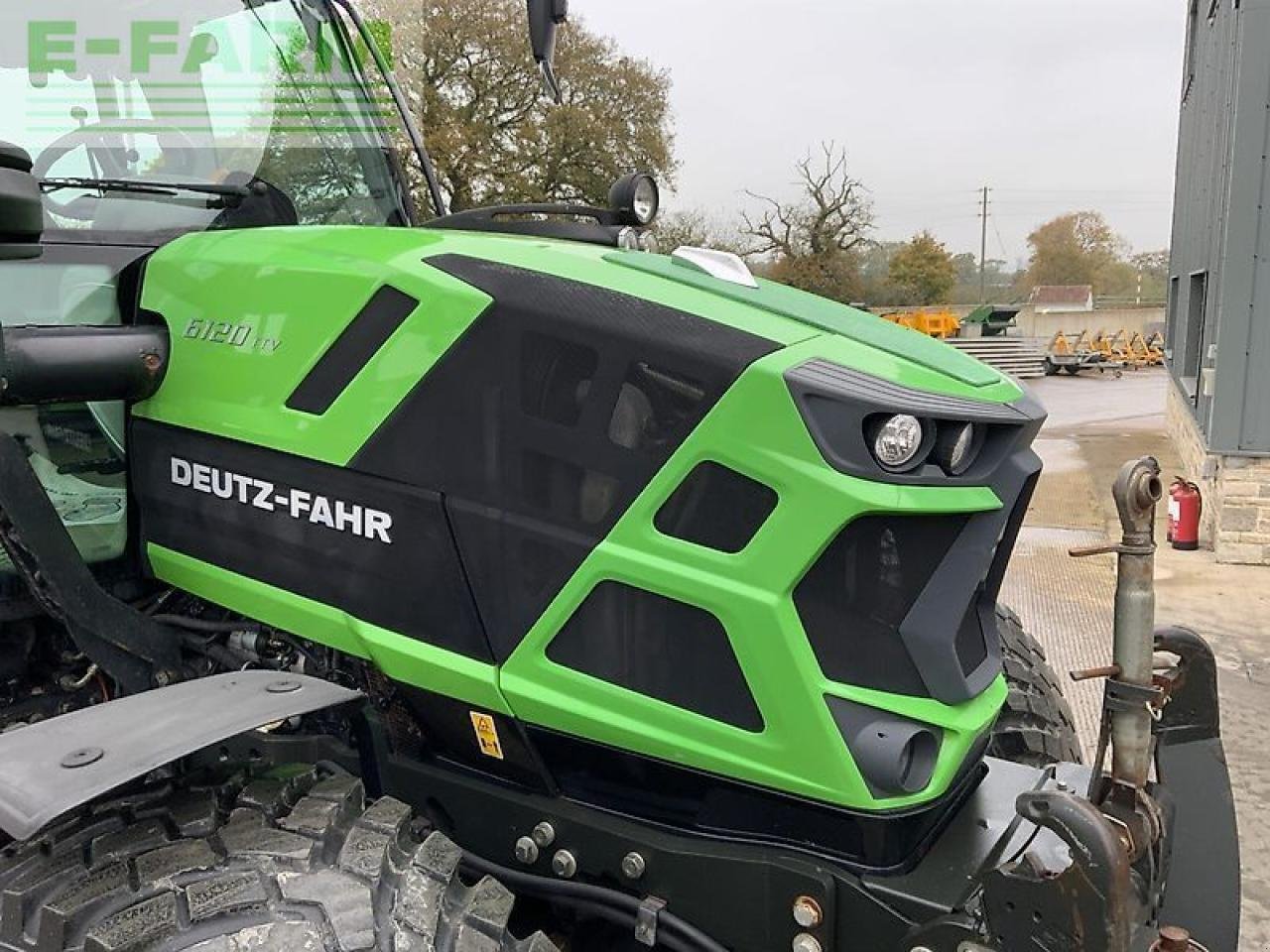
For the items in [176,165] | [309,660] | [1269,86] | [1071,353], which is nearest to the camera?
[309,660]

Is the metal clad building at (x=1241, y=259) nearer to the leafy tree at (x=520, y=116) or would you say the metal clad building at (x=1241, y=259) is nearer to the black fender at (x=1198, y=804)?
the leafy tree at (x=520, y=116)

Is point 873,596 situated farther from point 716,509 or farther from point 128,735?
point 128,735

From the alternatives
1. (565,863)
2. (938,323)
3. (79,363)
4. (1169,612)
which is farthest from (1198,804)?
(938,323)

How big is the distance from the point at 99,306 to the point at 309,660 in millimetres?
803

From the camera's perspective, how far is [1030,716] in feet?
9.01

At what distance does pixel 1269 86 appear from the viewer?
25.6 ft

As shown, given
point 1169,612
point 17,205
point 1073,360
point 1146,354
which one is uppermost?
point 17,205

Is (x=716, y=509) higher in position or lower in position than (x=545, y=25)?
lower

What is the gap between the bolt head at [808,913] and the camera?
1.82 meters

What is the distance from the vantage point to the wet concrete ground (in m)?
4.11

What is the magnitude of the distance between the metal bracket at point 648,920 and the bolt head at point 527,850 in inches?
8.3

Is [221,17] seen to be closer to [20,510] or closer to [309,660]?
[20,510]

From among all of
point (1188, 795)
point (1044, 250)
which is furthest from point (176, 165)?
point (1044, 250)

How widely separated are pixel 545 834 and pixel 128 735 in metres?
0.70
